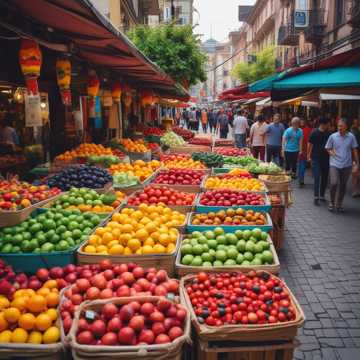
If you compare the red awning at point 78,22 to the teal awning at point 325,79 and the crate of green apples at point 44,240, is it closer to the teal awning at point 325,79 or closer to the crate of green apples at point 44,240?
the crate of green apples at point 44,240

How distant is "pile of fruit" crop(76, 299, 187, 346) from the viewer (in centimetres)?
263

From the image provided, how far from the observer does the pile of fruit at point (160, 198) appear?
19.8ft

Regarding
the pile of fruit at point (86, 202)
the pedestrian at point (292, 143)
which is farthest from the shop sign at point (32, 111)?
the pedestrian at point (292, 143)

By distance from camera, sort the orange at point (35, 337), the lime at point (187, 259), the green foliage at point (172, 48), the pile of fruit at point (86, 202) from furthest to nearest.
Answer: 1. the green foliage at point (172, 48)
2. the pile of fruit at point (86, 202)
3. the lime at point (187, 259)
4. the orange at point (35, 337)

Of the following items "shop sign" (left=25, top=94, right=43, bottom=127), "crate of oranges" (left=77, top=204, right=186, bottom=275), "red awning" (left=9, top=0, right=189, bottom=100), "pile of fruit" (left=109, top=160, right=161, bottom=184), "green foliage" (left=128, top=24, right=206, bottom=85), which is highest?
"green foliage" (left=128, top=24, right=206, bottom=85)

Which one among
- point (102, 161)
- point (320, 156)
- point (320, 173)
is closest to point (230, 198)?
point (102, 161)

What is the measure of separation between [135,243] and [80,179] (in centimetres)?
320

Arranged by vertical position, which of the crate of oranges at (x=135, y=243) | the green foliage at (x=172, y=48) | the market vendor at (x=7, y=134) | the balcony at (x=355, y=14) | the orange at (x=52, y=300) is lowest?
the orange at (x=52, y=300)

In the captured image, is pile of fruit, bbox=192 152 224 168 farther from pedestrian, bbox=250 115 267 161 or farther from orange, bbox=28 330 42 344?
orange, bbox=28 330 42 344

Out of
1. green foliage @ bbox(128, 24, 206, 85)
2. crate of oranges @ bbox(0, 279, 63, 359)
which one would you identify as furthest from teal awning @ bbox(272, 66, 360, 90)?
green foliage @ bbox(128, 24, 206, 85)

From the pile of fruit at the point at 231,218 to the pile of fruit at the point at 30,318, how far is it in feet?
7.75

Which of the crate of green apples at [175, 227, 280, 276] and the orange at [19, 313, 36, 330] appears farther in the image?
the crate of green apples at [175, 227, 280, 276]

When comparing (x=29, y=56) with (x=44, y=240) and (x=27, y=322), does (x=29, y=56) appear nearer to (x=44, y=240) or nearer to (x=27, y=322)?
(x=44, y=240)

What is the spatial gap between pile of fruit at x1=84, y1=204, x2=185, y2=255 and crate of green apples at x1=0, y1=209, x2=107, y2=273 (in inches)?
7.9
